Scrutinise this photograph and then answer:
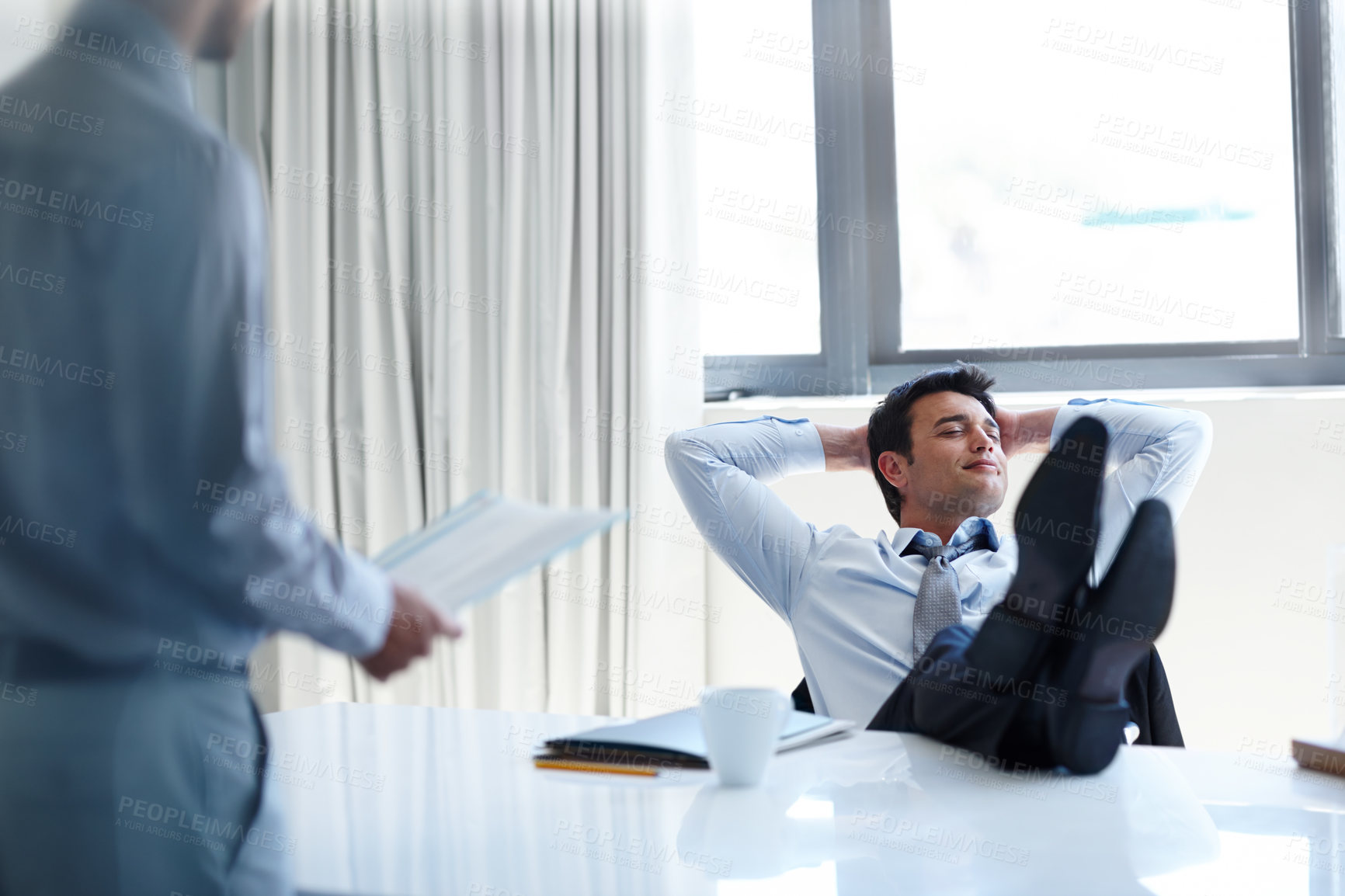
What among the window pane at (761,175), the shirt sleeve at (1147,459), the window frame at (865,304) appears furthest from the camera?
the window pane at (761,175)

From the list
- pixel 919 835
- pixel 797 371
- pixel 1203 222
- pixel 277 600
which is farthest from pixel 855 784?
pixel 1203 222

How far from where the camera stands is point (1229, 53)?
2.40m

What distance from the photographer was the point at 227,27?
328mm

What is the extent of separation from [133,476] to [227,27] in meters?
0.15

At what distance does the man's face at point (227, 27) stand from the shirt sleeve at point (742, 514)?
145 centimetres

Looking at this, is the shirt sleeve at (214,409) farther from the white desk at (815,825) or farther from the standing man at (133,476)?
the white desk at (815,825)

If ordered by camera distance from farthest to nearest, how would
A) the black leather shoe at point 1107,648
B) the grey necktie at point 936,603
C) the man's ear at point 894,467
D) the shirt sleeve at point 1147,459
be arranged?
the man's ear at point 894,467 < the shirt sleeve at point 1147,459 < the grey necktie at point 936,603 < the black leather shoe at point 1107,648

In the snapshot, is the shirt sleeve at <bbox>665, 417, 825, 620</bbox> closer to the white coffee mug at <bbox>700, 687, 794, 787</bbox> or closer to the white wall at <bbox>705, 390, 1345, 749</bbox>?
the white wall at <bbox>705, 390, 1345, 749</bbox>

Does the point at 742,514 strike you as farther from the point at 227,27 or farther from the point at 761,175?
the point at 227,27

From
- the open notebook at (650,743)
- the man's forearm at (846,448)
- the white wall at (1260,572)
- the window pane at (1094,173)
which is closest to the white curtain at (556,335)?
the man's forearm at (846,448)

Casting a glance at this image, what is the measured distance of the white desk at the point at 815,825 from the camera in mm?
623

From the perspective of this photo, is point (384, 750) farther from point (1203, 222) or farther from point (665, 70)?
point (1203, 222)

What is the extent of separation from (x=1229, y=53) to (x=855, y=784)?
2266 millimetres

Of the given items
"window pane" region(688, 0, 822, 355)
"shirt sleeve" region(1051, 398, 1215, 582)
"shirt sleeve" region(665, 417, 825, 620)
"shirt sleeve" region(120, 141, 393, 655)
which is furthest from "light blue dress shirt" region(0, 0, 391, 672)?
"window pane" region(688, 0, 822, 355)
